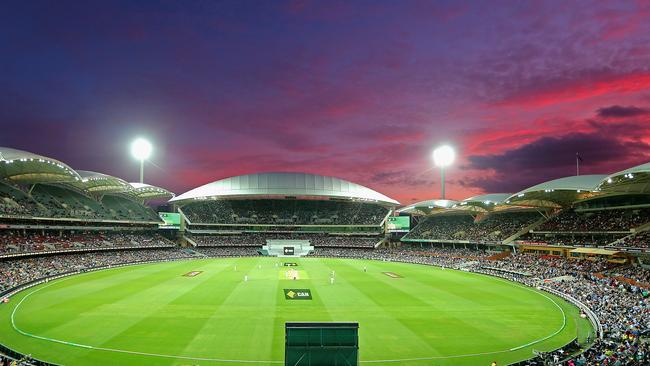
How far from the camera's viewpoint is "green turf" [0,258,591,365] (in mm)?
19969

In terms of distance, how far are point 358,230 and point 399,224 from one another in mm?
9247

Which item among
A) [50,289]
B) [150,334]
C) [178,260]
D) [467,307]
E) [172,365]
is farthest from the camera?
[178,260]

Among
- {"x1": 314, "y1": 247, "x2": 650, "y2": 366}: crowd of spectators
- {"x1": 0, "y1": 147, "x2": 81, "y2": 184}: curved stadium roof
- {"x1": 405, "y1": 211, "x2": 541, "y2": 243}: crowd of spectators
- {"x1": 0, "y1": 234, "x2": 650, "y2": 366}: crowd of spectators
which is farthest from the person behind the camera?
{"x1": 405, "y1": 211, "x2": 541, "y2": 243}: crowd of spectators

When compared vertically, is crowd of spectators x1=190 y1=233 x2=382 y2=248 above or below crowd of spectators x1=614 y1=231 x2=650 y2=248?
below

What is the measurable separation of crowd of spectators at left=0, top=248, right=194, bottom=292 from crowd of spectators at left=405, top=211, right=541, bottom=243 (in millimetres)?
46197

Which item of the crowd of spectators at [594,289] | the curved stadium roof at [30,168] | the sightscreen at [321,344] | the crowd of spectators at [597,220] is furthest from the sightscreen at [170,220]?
the sightscreen at [321,344]

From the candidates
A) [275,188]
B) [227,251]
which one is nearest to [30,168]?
[227,251]

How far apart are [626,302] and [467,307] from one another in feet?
33.3

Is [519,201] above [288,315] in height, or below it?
above

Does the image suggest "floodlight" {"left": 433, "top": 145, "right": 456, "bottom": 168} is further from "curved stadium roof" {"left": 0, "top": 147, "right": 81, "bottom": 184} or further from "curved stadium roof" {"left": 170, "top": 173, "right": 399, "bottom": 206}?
"curved stadium roof" {"left": 0, "top": 147, "right": 81, "bottom": 184}

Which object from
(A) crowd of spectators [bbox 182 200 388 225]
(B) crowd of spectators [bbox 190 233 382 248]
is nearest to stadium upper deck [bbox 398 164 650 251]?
(B) crowd of spectators [bbox 190 233 382 248]

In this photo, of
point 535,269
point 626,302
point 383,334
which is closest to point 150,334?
point 383,334

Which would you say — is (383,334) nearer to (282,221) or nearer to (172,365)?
(172,365)

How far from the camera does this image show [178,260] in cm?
6988
